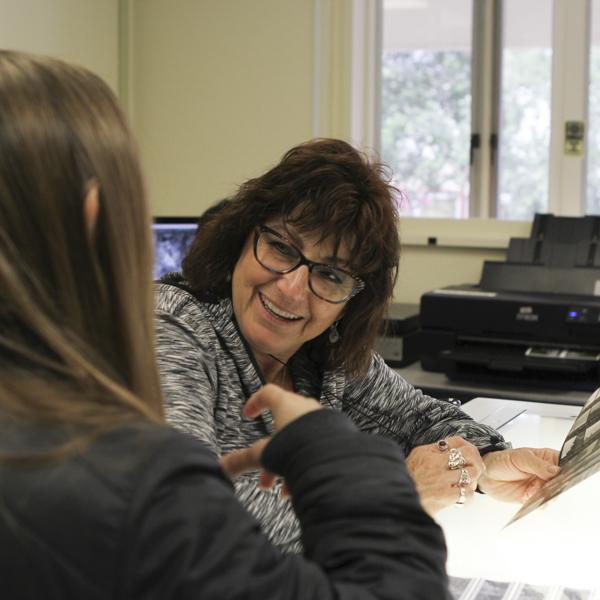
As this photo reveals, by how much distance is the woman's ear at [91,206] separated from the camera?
678 mm

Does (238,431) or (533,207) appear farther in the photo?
(533,207)

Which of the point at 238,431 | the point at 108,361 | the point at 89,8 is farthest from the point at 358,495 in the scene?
the point at 89,8

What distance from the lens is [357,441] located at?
751 mm

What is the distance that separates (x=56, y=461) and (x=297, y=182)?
41.3 inches

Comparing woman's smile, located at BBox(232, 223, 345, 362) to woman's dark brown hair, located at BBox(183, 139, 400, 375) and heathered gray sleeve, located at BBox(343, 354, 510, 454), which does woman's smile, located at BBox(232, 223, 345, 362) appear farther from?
heathered gray sleeve, located at BBox(343, 354, 510, 454)

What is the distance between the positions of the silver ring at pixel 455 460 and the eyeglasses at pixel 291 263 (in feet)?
1.05

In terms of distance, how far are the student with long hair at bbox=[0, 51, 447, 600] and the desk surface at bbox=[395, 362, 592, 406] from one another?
80.8 inches

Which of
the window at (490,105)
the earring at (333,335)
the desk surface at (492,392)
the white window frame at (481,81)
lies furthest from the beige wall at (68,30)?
the earring at (333,335)

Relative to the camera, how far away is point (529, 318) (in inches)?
115

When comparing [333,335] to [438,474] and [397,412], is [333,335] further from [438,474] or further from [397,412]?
[438,474]

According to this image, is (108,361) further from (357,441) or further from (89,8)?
(89,8)

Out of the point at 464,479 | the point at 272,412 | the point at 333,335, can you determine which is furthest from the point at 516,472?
the point at 272,412

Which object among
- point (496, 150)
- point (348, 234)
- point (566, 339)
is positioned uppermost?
point (496, 150)

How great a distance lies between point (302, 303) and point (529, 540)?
51cm
